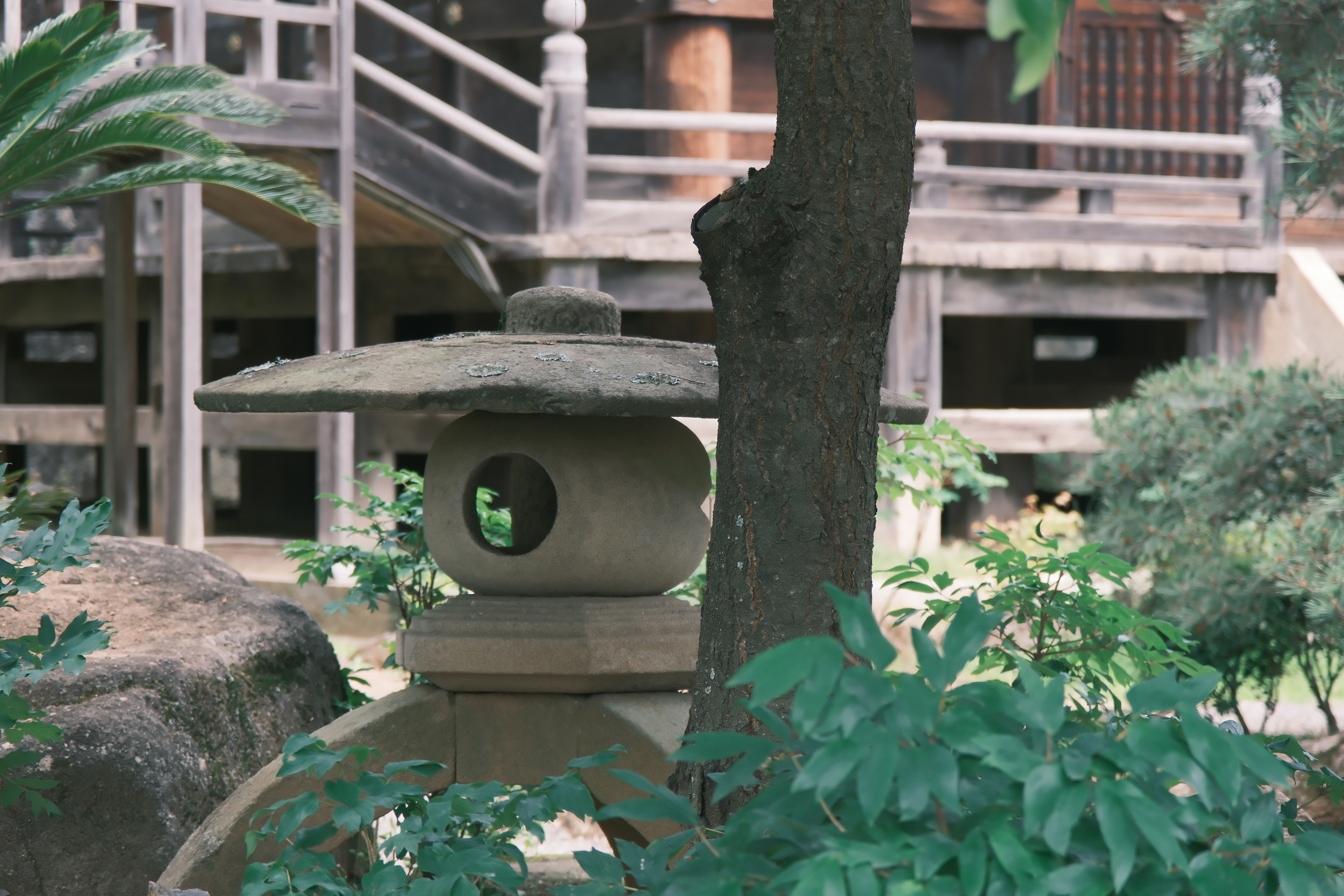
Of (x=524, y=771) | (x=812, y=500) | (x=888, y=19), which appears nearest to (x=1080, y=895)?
(x=812, y=500)

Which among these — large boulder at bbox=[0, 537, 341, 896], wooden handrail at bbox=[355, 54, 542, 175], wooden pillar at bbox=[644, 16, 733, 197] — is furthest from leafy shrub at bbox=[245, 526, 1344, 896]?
wooden pillar at bbox=[644, 16, 733, 197]

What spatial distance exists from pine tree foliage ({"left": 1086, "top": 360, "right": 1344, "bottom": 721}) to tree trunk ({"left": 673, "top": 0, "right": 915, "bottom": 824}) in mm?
3177

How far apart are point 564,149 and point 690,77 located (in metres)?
1.48

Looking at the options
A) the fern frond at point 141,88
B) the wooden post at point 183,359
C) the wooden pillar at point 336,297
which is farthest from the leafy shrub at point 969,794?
the wooden pillar at point 336,297

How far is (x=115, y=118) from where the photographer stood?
551cm

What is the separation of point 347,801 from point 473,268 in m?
6.66

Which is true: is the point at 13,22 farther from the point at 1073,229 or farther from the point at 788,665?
the point at 788,665

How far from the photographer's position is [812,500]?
6.72 feet

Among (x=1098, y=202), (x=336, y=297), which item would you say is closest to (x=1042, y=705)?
(x=336, y=297)

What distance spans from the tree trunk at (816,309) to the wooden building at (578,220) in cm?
489

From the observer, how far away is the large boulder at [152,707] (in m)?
2.86

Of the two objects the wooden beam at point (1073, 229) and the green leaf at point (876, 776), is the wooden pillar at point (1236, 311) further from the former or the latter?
the green leaf at point (876, 776)

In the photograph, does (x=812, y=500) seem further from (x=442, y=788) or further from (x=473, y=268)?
(x=473, y=268)

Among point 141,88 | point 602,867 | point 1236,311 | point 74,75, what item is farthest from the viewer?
point 1236,311
